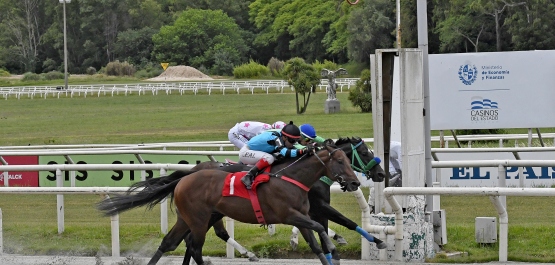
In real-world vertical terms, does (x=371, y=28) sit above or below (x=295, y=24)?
below

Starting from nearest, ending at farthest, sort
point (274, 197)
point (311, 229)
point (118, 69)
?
1. point (311, 229)
2. point (274, 197)
3. point (118, 69)

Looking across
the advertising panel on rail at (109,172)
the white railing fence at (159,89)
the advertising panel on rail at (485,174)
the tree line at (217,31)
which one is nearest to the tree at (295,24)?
the tree line at (217,31)

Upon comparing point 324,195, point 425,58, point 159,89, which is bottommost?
point 324,195

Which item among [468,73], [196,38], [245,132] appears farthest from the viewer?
[196,38]

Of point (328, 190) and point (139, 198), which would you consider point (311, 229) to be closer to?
point (328, 190)

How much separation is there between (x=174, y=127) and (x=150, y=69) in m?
42.8

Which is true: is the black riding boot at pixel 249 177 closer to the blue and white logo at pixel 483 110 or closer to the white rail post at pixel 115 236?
the white rail post at pixel 115 236

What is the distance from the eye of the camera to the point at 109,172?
12445 millimetres

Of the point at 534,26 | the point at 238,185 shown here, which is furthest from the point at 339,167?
the point at 534,26

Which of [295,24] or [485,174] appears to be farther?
[295,24]

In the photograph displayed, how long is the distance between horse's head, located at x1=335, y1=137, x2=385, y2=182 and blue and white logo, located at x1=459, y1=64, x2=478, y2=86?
19.4ft

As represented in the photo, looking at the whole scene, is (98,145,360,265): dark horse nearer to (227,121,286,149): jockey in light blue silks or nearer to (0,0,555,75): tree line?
(227,121,286,149): jockey in light blue silks

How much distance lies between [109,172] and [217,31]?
59843 millimetres

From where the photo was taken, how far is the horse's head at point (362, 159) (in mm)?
6984
